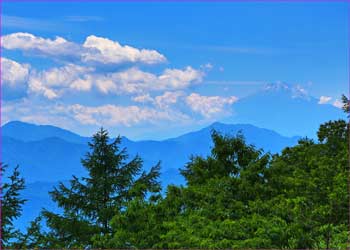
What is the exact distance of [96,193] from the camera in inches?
962

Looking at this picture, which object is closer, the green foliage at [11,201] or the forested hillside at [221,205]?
the forested hillside at [221,205]

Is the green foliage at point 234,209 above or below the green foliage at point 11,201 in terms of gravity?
below

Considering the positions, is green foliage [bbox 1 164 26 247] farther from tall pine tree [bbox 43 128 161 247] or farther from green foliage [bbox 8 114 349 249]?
tall pine tree [bbox 43 128 161 247]

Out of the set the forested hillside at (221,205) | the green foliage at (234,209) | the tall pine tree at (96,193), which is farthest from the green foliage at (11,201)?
the tall pine tree at (96,193)

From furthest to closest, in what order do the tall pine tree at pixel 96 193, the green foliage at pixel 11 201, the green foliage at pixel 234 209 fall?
the tall pine tree at pixel 96 193 → the green foliage at pixel 11 201 → the green foliage at pixel 234 209

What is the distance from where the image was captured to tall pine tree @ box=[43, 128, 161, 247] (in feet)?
75.5

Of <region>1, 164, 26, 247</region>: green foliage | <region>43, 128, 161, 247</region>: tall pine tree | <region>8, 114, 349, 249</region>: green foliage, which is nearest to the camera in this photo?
<region>8, 114, 349, 249</region>: green foliage

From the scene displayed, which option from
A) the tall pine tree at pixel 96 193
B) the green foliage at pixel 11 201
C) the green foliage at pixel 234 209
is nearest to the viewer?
the green foliage at pixel 234 209

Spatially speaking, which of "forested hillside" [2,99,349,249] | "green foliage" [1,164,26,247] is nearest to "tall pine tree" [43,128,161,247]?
"forested hillside" [2,99,349,249]

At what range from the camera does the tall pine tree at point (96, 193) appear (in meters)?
23.0

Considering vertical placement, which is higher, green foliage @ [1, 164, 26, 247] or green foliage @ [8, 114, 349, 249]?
green foliage @ [1, 164, 26, 247]

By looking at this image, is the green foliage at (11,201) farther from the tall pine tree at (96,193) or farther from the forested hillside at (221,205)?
A: the tall pine tree at (96,193)

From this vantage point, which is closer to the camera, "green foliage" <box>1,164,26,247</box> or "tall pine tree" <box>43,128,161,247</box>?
"green foliage" <box>1,164,26,247</box>

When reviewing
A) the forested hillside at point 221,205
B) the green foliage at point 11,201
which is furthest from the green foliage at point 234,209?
the green foliage at point 11,201
